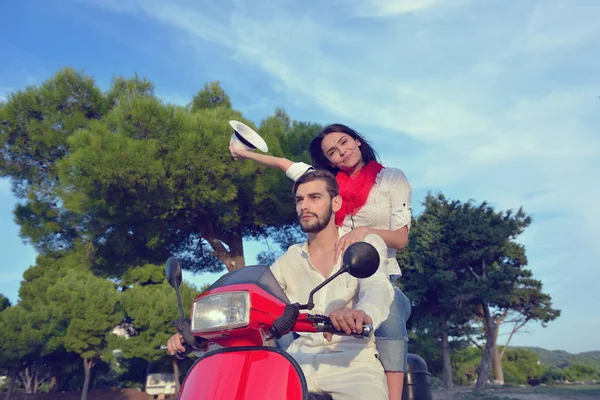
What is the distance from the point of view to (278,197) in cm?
1164

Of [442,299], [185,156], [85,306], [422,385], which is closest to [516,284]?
[442,299]

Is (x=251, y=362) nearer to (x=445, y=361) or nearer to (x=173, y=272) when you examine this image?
(x=173, y=272)

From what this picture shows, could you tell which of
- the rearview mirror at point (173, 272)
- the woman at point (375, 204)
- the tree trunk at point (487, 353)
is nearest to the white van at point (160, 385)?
the tree trunk at point (487, 353)

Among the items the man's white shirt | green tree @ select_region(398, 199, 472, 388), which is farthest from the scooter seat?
green tree @ select_region(398, 199, 472, 388)

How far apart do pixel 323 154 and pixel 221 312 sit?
1.81 m

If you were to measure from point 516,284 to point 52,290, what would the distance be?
689 inches

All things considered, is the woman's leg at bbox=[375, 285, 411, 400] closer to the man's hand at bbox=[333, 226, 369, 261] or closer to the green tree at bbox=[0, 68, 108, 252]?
the man's hand at bbox=[333, 226, 369, 261]

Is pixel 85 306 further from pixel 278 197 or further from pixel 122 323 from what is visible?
pixel 278 197

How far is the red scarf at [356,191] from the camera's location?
104 inches

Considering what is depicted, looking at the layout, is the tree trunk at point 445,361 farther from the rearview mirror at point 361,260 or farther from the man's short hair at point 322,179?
the rearview mirror at point 361,260

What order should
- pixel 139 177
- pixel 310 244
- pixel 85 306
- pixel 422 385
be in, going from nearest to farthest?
pixel 310 244 → pixel 422 385 → pixel 139 177 → pixel 85 306

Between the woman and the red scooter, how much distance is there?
683 mm

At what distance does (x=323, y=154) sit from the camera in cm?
303

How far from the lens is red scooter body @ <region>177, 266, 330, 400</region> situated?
1299 mm
